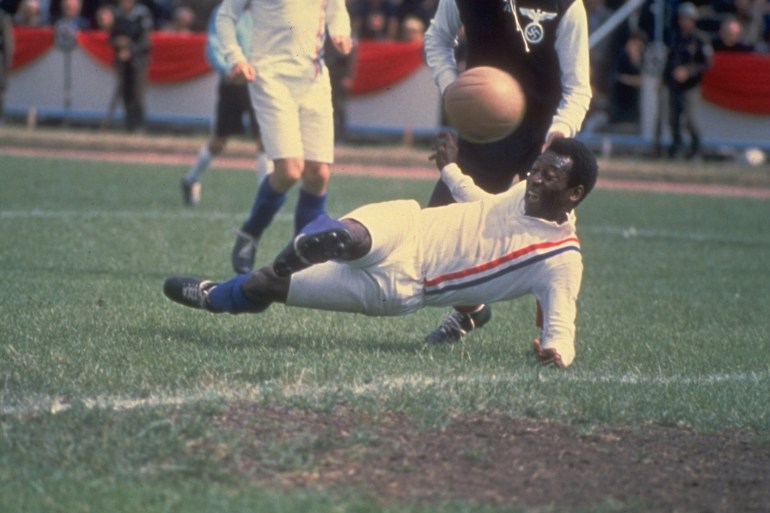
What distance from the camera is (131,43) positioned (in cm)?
2367

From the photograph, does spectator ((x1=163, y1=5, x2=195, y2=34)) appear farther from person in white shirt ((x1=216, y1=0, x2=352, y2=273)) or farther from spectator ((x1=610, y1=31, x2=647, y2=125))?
person in white shirt ((x1=216, y1=0, x2=352, y2=273))

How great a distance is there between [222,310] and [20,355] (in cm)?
99

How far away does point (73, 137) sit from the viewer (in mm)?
22828

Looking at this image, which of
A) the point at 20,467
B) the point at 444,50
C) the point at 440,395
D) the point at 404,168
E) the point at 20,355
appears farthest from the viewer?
the point at 404,168

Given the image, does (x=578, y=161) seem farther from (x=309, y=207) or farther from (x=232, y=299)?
(x=309, y=207)

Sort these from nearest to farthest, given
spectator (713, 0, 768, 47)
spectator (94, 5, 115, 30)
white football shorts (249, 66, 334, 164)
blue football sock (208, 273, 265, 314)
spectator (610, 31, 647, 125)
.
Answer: blue football sock (208, 273, 265, 314), white football shorts (249, 66, 334, 164), spectator (713, 0, 768, 47), spectator (610, 31, 647, 125), spectator (94, 5, 115, 30)

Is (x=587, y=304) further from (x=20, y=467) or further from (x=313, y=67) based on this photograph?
(x=20, y=467)

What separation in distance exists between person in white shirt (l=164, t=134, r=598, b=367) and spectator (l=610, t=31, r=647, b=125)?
16101 millimetres

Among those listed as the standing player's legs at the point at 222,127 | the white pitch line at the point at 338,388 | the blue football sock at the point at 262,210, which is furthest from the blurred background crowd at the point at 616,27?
the white pitch line at the point at 338,388

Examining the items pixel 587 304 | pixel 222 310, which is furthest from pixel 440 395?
pixel 587 304

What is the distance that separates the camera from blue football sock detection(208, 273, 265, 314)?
694 cm

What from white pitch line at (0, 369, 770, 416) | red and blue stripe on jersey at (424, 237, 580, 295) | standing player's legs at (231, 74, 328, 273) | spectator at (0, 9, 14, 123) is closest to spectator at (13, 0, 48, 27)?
spectator at (0, 9, 14, 123)

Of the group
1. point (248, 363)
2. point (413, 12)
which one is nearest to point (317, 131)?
point (248, 363)

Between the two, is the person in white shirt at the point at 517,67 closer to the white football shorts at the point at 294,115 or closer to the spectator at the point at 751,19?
the white football shorts at the point at 294,115
